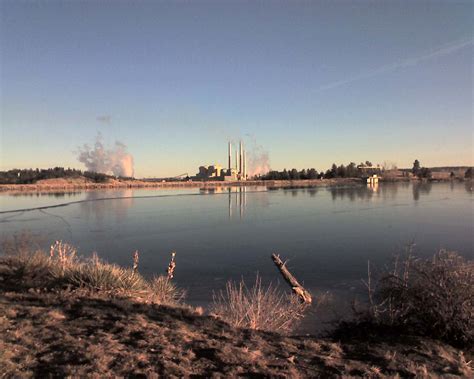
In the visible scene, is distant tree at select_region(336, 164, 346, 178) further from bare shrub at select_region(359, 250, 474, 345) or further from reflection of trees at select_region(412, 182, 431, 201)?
bare shrub at select_region(359, 250, 474, 345)

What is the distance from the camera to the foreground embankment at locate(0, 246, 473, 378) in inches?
166

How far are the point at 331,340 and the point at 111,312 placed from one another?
3.41 meters

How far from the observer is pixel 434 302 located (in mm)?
6156

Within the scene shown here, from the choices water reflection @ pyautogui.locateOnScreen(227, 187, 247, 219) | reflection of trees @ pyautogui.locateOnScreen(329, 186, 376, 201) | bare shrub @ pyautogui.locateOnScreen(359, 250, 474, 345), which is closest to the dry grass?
bare shrub @ pyautogui.locateOnScreen(359, 250, 474, 345)

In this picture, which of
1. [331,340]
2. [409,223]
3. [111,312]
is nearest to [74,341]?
[111,312]

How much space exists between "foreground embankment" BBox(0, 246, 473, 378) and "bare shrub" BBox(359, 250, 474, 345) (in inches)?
13.3

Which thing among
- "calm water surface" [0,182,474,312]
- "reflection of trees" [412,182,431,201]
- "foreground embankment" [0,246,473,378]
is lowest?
"reflection of trees" [412,182,431,201]

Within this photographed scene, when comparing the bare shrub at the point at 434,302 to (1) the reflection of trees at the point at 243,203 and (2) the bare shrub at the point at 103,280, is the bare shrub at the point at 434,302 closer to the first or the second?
(2) the bare shrub at the point at 103,280

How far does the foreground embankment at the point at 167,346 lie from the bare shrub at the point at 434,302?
1.11 ft

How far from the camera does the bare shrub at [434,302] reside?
583 centimetres

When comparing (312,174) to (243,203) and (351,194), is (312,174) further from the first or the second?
(243,203)

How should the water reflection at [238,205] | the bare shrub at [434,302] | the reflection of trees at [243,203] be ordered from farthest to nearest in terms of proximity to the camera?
the reflection of trees at [243,203] < the water reflection at [238,205] < the bare shrub at [434,302]

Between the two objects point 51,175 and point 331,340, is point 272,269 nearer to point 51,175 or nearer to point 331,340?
point 331,340

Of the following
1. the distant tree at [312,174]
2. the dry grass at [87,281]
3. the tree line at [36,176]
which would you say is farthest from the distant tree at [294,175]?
the dry grass at [87,281]
